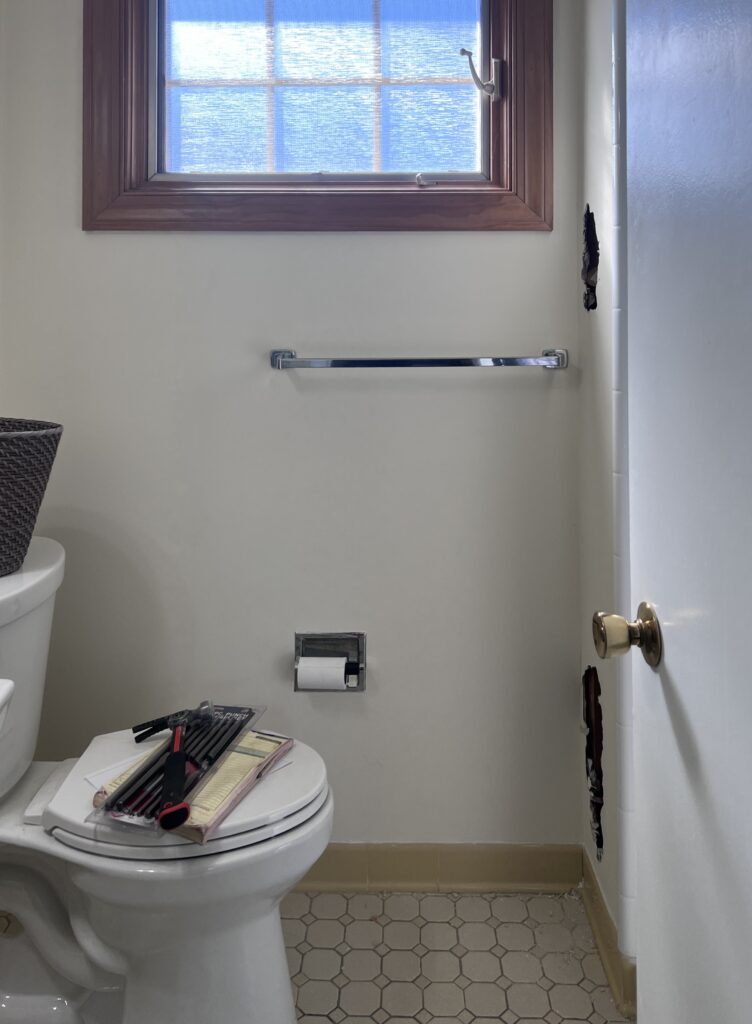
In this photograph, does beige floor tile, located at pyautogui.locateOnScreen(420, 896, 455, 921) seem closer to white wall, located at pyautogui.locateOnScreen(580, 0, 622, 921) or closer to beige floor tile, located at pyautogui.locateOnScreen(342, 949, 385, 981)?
beige floor tile, located at pyautogui.locateOnScreen(342, 949, 385, 981)

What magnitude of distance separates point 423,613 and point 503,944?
2.13 feet

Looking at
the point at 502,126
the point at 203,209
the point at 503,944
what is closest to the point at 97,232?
the point at 203,209

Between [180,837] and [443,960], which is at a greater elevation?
[180,837]

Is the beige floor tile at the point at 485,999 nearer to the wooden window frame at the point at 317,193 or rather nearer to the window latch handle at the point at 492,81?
the wooden window frame at the point at 317,193

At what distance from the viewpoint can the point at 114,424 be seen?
1645mm

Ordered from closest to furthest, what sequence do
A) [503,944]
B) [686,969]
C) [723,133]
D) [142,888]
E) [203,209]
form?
1. [723,133]
2. [686,969]
3. [142,888]
4. [503,944]
5. [203,209]

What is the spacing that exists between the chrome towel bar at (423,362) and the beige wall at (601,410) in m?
0.07

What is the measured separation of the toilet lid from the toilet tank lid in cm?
27

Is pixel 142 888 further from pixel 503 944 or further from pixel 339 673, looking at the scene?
pixel 503 944

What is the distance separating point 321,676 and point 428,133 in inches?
46.2

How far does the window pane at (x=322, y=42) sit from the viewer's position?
1.67 meters

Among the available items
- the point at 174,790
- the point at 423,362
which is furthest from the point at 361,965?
the point at 423,362

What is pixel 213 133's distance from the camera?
1.69m

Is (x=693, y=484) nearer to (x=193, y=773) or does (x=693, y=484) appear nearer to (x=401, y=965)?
(x=193, y=773)
